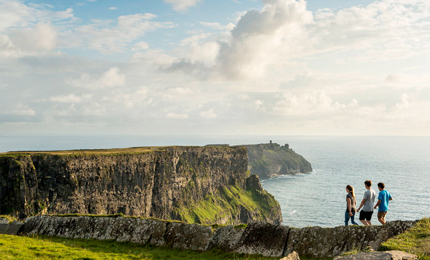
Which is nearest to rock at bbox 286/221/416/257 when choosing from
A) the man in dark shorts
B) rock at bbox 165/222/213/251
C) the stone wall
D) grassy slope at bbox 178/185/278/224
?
the stone wall

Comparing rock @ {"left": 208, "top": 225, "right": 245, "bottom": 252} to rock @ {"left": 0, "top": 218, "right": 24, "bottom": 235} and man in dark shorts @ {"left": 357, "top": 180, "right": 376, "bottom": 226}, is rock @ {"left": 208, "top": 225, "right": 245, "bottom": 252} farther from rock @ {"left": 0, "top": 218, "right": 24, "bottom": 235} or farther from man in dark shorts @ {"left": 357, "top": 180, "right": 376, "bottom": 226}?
rock @ {"left": 0, "top": 218, "right": 24, "bottom": 235}

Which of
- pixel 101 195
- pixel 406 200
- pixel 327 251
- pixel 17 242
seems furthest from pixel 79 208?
pixel 406 200

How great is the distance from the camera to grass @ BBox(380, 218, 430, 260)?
10539 millimetres

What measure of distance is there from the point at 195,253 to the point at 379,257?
351 inches

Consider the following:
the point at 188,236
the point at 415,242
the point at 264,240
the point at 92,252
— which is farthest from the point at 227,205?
the point at 415,242

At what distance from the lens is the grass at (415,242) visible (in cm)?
1054

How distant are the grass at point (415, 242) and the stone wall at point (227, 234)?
46cm

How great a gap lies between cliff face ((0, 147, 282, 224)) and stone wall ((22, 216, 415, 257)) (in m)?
50.5

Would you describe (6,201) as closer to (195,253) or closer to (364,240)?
(195,253)

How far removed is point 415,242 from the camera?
453 inches

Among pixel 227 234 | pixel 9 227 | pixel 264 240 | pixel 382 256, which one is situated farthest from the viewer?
pixel 9 227

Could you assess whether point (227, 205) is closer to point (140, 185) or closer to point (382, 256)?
point (140, 185)

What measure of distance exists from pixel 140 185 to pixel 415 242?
3644 inches

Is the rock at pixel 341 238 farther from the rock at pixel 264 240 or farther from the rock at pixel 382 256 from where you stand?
the rock at pixel 382 256
